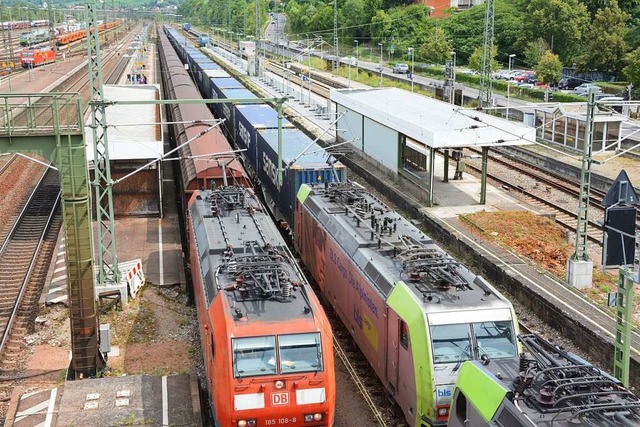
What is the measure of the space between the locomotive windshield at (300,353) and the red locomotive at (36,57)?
67011mm

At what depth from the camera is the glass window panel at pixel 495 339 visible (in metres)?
13.3

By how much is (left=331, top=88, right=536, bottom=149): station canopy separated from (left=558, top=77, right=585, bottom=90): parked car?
29224 mm

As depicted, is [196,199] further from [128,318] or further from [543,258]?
[543,258]

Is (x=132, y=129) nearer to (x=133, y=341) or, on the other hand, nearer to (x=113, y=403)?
(x=133, y=341)

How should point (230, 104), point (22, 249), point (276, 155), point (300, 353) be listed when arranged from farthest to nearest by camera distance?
point (230, 104)
point (276, 155)
point (22, 249)
point (300, 353)

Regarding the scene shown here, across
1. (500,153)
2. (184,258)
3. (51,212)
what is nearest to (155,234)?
(184,258)

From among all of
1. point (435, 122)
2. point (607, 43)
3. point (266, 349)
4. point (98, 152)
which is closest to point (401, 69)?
point (607, 43)

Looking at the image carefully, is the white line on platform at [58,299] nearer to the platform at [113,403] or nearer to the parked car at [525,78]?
the platform at [113,403]

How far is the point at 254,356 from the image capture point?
12.8 m

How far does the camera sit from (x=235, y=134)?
130ft

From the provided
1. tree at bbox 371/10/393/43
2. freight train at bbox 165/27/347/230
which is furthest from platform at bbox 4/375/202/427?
tree at bbox 371/10/393/43

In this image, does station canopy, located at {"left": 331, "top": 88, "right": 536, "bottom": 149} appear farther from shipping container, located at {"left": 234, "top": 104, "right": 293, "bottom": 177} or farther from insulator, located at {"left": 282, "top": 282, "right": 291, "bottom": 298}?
insulator, located at {"left": 282, "top": 282, "right": 291, "bottom": 298}

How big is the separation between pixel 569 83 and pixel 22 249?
55150 millimetres

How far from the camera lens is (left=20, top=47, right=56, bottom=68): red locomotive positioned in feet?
252
